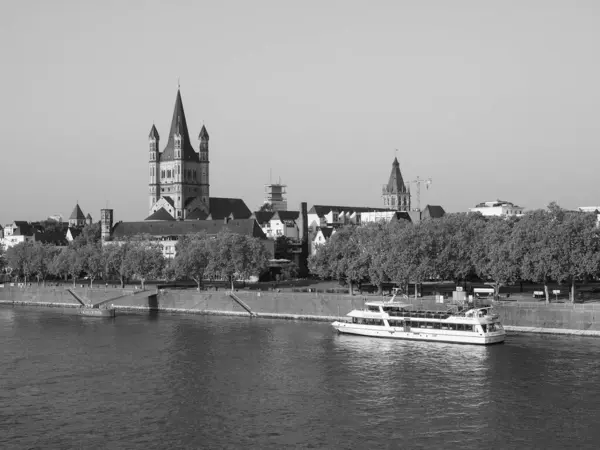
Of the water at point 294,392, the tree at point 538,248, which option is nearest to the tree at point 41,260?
the water at point 294,392

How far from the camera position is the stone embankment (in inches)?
3551

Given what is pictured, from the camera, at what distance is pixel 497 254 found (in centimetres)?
10206

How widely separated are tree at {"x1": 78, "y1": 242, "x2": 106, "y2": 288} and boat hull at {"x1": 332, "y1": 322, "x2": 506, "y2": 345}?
69668 mm

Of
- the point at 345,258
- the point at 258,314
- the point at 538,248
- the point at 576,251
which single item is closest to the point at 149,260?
the point at 258,314

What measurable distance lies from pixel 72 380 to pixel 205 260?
65.0 m

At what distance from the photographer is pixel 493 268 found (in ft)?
334


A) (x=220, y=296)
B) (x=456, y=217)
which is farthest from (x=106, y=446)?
(x=456, y=217)

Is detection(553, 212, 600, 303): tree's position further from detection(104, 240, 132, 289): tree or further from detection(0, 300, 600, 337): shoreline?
detection(104, 240, 132, 289): tree

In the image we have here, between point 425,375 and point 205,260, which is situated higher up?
point 205,260

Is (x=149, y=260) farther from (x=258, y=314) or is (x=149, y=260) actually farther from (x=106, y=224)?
(x=106, y=224)

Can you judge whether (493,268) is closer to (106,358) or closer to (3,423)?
(106,358)

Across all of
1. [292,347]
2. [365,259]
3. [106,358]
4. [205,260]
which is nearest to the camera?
[106,358]

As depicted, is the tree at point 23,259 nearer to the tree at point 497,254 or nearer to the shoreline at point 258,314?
the shoreline at point 258,314

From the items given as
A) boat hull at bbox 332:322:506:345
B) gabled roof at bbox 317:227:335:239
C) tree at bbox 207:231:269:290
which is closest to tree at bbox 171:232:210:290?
tree at bbox 207:231:269:290
